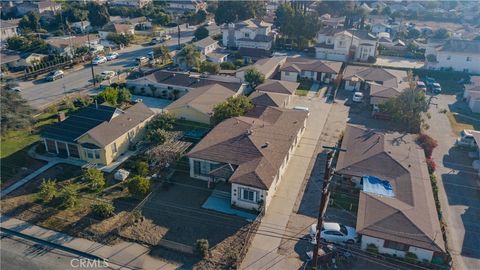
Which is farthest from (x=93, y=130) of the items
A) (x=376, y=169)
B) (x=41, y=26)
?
(x=41, y=26)

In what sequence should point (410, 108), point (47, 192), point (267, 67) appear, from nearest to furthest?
point (47, 192), point (410, 108), point (267, 67)

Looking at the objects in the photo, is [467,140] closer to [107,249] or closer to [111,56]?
[107,249]

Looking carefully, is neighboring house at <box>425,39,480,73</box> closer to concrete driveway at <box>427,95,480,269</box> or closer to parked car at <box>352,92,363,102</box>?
parked car at <box>352,92,363,102</box>

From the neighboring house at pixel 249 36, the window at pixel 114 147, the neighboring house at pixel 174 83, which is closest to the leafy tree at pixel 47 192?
the window at pixel 114 147

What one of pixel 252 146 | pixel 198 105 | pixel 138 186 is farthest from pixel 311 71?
pixel 138 186

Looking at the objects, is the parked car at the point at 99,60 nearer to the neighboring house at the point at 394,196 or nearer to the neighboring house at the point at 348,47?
the neighboring house at the point at 348,47

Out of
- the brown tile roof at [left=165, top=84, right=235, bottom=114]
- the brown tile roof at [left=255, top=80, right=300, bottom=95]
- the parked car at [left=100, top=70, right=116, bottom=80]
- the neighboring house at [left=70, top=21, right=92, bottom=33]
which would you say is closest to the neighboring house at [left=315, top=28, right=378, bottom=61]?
the brown tile roof at [left=255, top=80, right=300, bottom=95]

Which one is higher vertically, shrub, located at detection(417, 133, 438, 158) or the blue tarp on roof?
the blue tarp on roof
